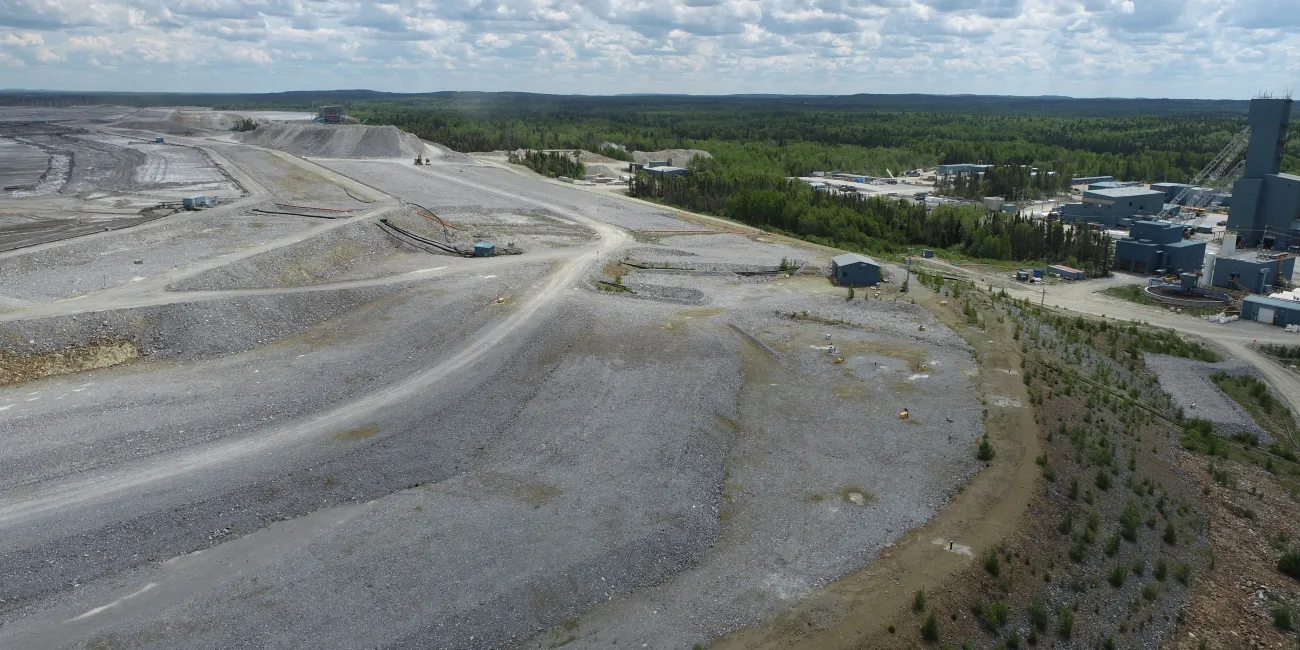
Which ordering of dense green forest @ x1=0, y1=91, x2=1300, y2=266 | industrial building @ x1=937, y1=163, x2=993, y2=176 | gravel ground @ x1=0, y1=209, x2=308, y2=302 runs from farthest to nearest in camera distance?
industrial building @ x1=937, y1=163, x2=993, y2=176 → dense green forest @ x1=0, y1=91, x2=1300, y2=266 → gravel ground @ x1=0, y1=209, x2=308, y2=302

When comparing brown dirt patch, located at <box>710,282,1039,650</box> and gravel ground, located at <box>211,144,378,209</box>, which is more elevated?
gravel ground, located at <box>211,144,378,209</box>

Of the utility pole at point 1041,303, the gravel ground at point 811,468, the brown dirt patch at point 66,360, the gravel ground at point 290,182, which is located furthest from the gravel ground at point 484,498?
the gravel ground at point 290,182

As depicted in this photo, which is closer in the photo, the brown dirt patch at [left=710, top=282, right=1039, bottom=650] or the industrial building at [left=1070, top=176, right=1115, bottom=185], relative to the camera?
the brown dirt patch at [left=710, top=282, right=1039, bottom=650]

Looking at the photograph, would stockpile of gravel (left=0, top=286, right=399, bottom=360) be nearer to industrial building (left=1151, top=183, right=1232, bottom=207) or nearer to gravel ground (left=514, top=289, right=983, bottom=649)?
gravel ground (left=514, top=289, right=983, bottom=649)

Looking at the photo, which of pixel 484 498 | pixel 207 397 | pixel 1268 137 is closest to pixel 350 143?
pixel 207 397

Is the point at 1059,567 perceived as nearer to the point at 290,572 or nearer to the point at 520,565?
the point at 520,565

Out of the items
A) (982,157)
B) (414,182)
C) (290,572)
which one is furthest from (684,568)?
(982,157)

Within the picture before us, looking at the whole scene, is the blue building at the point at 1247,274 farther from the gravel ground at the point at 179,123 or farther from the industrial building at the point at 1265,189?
the gravel ground at the point at 179,123

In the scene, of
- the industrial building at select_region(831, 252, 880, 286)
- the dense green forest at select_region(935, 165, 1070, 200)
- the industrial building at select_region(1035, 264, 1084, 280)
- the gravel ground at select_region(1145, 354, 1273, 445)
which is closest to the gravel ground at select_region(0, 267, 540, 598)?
the industrial building at select_region(831, 252, 880, 286)

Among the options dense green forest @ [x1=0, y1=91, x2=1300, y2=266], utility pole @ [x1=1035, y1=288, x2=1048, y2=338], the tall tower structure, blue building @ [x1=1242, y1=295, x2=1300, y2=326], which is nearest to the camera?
utility pole @ [x1=1035, y1=288, x2=1048, y2=338]
